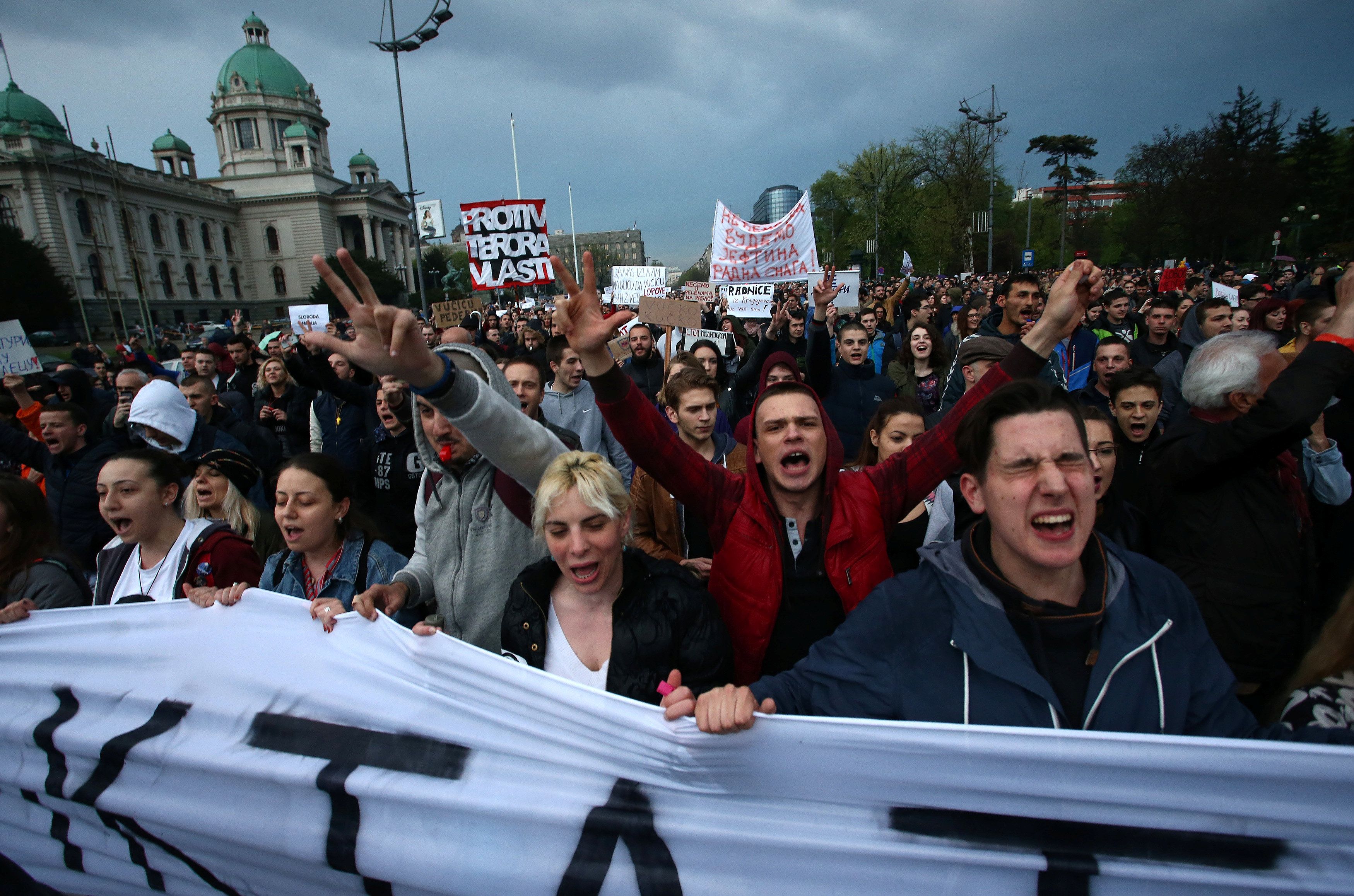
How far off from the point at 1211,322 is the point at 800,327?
3396 mm

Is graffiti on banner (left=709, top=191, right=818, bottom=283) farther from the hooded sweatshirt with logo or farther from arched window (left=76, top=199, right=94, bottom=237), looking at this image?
arched window (left=76, top=199, right=94, bottom=237)

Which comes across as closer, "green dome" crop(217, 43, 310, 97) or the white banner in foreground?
the white banner in foreground

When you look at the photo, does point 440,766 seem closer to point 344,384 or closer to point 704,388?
point 704,388

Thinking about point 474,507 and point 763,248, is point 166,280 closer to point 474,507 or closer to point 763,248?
point 763,248

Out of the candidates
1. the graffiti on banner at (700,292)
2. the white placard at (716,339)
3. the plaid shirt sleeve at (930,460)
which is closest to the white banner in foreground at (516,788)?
the plaid shirt sleeve at (930,460)

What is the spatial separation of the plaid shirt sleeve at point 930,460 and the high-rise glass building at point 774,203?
4263 inches

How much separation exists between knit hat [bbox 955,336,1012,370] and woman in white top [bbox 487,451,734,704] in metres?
2.71

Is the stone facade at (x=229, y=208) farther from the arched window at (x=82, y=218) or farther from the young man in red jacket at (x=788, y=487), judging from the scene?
the young man in red jacket at (x=788, y=487)

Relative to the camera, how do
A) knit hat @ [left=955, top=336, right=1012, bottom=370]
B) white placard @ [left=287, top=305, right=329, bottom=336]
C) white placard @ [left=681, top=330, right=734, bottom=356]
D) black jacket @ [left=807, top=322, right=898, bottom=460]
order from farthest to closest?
white placard @ [left=287, top=305, right=329, bottom=336] → white placard @ [left=681, top=330, right=734, bottom=356] → black jacket @ [left=807, top=322, right=898, bottom=460] → knit hat @ [left=955, top=336, right=1012, bottom=370]

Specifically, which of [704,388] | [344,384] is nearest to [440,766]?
[704,388]

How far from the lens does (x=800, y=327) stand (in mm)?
6598

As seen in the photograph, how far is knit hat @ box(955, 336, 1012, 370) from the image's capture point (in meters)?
3.89

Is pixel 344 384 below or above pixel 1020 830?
above

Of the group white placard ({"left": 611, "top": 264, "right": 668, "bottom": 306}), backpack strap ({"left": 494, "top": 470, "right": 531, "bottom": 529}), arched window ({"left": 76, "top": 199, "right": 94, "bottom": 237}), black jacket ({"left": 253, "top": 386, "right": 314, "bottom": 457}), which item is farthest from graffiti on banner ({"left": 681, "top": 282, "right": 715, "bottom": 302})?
arched window ({"left": 76, "top": 199, "right": 94, "bottom": 237})
